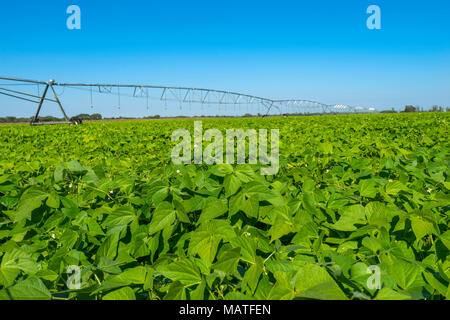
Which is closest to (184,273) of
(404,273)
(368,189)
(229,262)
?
(229,262)

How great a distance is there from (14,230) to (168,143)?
23.8 ft

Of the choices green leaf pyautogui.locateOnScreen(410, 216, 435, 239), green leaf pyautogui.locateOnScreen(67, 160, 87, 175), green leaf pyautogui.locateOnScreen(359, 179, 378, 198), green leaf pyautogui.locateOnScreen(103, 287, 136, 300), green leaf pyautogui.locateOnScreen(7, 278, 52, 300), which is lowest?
green leaf pyautogui.locateOnScreen(103, 287, 136, 300)

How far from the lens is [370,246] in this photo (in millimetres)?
951

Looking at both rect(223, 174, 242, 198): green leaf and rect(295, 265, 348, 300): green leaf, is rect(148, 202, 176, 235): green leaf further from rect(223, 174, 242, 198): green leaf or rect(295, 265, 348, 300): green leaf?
rect(295, 265, 348, 300): green leaf

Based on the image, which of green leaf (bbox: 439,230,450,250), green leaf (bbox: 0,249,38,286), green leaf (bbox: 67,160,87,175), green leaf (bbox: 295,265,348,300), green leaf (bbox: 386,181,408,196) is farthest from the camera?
green leaf (bbox: 67,160,87,175)

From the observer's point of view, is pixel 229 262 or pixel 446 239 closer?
pixel 229 262

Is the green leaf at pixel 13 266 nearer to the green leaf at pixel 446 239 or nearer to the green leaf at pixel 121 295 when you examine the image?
the green leaf at pixel 121 295

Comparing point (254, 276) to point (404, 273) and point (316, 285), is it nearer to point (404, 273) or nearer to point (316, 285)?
point (316, 285)

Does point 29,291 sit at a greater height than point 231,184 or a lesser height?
lesser

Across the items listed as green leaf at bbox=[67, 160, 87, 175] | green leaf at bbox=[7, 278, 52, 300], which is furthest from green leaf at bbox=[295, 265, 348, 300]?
green leaf at bbox=[67, 160, 87, 175]

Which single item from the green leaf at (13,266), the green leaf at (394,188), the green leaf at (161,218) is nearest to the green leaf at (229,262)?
the green leaf at (161,218)

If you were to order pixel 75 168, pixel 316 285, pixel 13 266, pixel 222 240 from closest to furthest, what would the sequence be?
pixel 316 285
pixel 13 266
pixel 222 240
pixel 75 168
